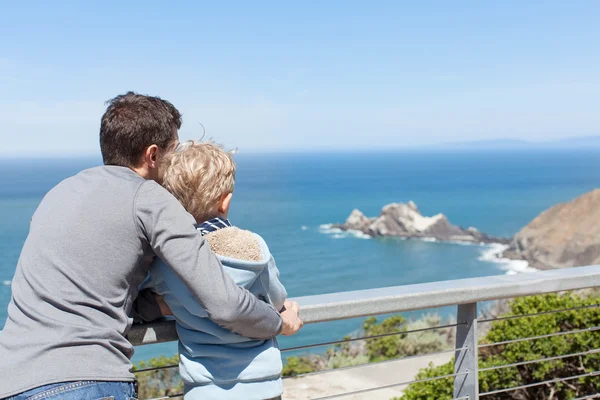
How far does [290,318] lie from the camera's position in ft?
A: 6.26

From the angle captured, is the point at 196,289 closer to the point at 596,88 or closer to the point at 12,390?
the point at 12,390

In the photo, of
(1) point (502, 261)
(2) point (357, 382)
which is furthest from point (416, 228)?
(2) point (357, 382)

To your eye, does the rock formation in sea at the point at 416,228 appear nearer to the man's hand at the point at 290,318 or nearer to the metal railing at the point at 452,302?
the metal railing at the point at 452,302

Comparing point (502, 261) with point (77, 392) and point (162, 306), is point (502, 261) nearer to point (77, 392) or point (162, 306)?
point (162, 306)

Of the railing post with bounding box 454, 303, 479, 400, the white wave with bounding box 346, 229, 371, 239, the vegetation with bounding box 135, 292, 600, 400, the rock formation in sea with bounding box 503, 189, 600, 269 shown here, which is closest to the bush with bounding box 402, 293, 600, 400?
the vegetation with bounding box 135, 292, 600, 400

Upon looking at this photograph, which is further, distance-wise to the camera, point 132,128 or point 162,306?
point 162,306

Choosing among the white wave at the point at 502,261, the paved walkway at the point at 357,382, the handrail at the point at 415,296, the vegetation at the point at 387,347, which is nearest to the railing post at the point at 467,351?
the handrail at the point at 415,296

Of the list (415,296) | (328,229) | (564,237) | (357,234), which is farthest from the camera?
(328,229)

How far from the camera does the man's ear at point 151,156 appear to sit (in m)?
1.80

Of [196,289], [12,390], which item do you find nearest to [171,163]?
[196,289]

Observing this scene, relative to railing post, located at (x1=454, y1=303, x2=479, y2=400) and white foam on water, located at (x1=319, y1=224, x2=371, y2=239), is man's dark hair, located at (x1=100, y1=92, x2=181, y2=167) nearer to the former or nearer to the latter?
railing post, located at (x1=454, y1=303, x2=479, y2=400)

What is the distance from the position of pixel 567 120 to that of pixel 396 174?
41.2 m

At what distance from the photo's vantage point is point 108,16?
265 feet

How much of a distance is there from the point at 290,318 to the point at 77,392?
0.61 metres
